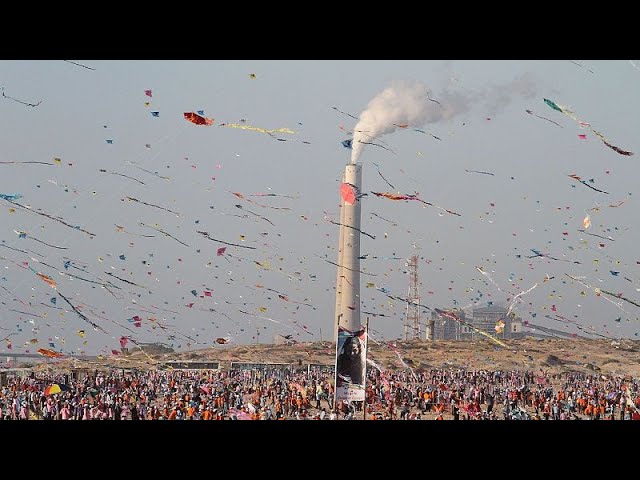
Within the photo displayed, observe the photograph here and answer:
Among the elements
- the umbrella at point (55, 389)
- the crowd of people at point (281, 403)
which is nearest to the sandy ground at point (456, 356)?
the crowd of people at point (281, 403)

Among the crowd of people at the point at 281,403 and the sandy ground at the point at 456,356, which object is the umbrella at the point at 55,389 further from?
the sandy ground at the point at 456,356

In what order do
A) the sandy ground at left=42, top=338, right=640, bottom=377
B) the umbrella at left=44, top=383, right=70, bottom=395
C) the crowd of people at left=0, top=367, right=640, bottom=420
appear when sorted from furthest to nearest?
the sandy ground at left=42, top=338, right=640, bottom=377
the umbrella at left=44, top=383, right=70, bottom=395
the crowd of people at left=0, top=367, right=640, bottom=420

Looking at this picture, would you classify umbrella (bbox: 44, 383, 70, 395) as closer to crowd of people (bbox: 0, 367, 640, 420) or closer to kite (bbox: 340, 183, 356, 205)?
crowd of people (bbox: 0, 367, 640, 420)

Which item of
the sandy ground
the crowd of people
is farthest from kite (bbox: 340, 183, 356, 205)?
the crowd of people

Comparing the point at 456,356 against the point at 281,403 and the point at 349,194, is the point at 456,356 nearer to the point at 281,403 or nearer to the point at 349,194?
the point at 349,194

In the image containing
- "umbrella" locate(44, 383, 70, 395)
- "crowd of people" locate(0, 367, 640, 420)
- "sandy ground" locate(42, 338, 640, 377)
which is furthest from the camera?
"sandy ground" locate(42, 338, 640, 377)

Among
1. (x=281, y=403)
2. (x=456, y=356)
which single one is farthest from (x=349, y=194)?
(x=281, y=403)

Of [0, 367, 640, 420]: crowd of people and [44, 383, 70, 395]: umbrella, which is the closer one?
[0, 367, 640, 420]: crowd of people

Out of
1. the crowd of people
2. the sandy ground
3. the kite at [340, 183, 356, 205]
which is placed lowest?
the crowd of people

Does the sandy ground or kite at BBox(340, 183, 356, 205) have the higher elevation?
kite at BBox(340, 183, 356, 205)
